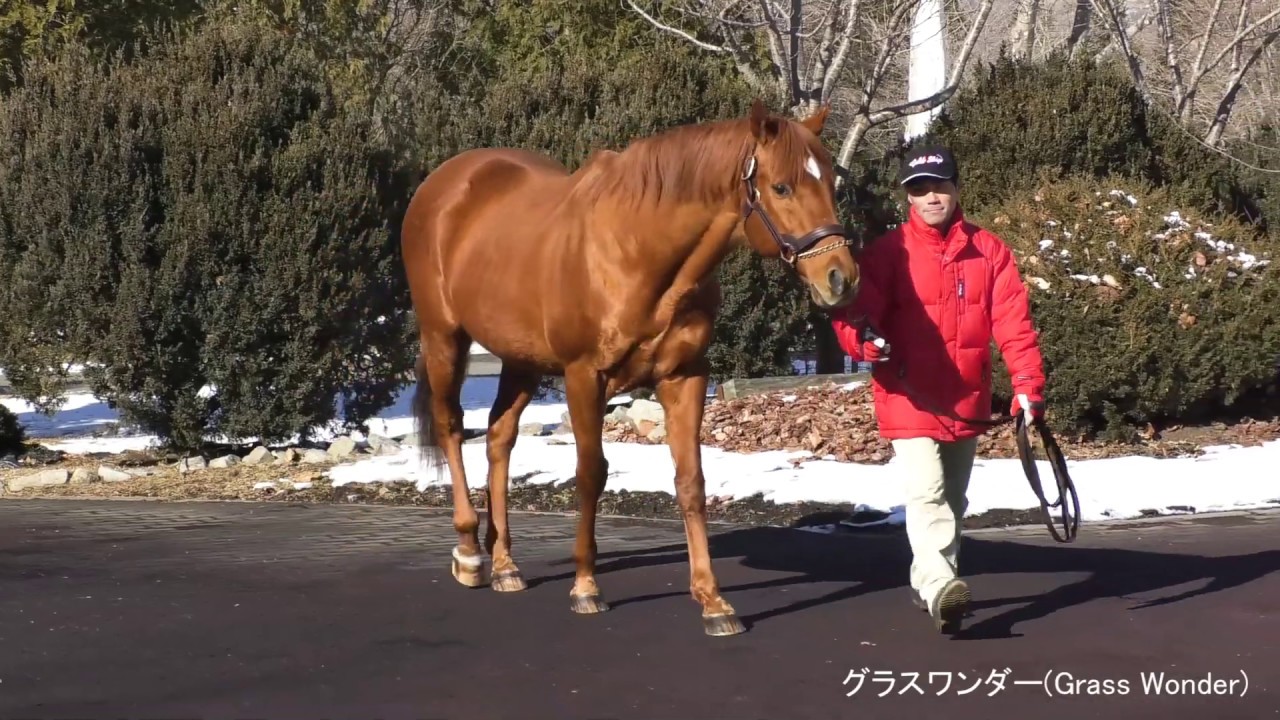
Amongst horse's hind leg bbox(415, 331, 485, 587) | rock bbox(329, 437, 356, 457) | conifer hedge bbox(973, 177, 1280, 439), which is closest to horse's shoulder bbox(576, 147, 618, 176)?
horse's hind leg bbox(415, 331, 485, 587)

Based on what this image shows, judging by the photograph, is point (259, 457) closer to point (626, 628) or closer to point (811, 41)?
point (626, 628)

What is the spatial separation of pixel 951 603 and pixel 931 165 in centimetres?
168

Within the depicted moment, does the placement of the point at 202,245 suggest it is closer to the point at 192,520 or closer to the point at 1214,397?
the point at 192,520

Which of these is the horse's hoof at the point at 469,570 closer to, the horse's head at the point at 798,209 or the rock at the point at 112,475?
the horse's head at the point at 798,209

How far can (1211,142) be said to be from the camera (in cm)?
1653

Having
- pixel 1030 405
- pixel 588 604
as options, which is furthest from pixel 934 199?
pixel 588 604

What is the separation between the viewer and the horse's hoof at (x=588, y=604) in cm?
640

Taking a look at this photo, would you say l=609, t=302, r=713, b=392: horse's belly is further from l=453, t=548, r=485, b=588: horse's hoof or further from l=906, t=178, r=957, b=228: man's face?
l=453, t=548, r=485, b=588: horse's hoof

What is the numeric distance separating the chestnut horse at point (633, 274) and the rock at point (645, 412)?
4.77 meters

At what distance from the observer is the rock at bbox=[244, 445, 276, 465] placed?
11.6 metres

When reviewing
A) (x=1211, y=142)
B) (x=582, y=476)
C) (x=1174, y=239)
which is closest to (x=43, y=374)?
(x=582, y=476)

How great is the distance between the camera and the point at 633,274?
6.06 metres

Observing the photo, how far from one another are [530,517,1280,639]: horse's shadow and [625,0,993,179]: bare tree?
16.9 ft

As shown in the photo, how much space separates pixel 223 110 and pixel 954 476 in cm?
737
